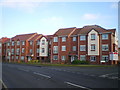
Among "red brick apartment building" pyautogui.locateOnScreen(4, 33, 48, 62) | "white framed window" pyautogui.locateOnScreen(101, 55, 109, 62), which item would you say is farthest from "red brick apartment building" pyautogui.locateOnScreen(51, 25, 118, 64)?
"red brick apartment building" pyautogui.locateOnScreen(4, 33, 48, 62)

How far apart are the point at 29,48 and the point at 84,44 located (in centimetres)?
2699

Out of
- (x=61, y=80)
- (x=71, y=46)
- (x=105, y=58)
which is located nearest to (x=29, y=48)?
(x=71, y=46)

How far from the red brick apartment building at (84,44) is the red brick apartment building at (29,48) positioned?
7106mm

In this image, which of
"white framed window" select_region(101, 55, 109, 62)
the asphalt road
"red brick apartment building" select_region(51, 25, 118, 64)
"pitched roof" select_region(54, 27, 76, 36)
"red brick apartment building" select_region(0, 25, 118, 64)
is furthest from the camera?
"pitched roof" select_region(54, 27, 76, 36)

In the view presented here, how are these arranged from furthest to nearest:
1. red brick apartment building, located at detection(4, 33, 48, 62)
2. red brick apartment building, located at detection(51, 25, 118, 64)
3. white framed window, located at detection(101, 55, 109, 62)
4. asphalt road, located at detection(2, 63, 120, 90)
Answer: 1. red brick apartment building, located at detection(4, 33, 48, 62)
2. red brick apartment building, located at detection(51, 25, 118, 64)
3. white framed window, located at detection(101, 55, 109, 62)
4. asphalt road, located at detection(2, 63, 120, 90)

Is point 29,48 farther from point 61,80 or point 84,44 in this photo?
point 61,80

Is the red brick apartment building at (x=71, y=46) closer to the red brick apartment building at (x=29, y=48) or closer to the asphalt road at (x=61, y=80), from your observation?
the red brick apartment building at (x=29, y=48)

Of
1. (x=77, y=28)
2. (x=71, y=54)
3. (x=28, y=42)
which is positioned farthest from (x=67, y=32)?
(x=28, y=42)

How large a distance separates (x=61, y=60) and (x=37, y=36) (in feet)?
66.8

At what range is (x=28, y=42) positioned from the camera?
64500 mm

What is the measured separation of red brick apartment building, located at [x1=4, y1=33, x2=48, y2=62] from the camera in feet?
191

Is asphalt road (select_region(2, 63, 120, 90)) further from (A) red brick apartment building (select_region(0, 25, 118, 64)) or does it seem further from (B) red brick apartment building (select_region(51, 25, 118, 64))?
(A) red brick apartment building (select_region(0, 25, 118, 64))

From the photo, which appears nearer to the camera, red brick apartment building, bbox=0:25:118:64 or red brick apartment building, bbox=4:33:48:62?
red brick apartment building, bbox=0:25:118:64

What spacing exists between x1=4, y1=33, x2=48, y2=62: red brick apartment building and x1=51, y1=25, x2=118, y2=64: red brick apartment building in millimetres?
7106
